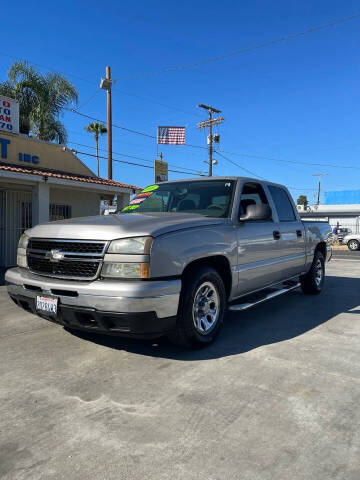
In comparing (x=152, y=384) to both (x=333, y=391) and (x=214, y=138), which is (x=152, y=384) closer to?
(x=333, y=391)

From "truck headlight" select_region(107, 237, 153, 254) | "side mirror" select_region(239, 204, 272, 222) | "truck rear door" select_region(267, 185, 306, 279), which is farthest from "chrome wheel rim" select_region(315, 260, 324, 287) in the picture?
"truck headlight" select_region(107, 237, 153, 254)

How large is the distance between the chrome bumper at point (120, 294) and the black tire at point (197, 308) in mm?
171

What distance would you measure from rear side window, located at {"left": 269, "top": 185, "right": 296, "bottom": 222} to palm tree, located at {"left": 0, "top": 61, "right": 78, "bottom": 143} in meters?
15.6

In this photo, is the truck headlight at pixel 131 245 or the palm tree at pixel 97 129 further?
the palm tree at pixel 97 129

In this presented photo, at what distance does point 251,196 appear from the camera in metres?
5.02

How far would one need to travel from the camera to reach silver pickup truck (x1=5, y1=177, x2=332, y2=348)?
3234mm

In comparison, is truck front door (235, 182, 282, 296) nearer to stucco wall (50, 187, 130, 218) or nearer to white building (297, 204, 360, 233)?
stucco wall (50, 187, 130, 218)

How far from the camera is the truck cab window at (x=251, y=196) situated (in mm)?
4668

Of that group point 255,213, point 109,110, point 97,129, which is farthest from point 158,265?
point 97,129

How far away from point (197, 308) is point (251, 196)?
1.90 meters

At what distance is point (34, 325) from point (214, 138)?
2897cm

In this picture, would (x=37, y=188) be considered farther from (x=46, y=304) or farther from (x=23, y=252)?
(x=46, y=304)

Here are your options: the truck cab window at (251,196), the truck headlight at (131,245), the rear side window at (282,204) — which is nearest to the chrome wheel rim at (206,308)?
the truck headlight at (131,245)

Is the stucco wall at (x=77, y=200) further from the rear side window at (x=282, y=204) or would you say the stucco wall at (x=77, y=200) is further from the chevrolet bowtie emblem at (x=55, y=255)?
the chevrolet bowtie emblem at (x=55, y=255)
